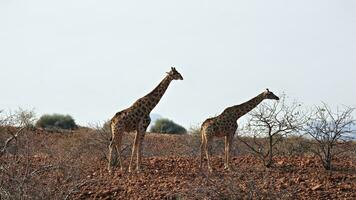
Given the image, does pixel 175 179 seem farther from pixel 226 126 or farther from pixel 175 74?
pixel 175 74

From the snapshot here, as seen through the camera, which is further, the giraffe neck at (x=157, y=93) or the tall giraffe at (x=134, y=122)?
the giraffe neck at (x=157, y=93)

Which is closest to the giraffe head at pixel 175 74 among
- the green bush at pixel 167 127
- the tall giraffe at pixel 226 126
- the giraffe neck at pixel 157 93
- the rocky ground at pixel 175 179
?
the giraffe neck at pixel 157 93

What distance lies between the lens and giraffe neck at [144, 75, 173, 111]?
13227 millimetres

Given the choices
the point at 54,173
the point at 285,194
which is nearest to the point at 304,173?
the point at 285,194

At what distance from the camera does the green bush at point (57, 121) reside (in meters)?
33.7

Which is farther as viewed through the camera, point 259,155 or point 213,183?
point 259,155

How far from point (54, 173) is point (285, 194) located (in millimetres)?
4127

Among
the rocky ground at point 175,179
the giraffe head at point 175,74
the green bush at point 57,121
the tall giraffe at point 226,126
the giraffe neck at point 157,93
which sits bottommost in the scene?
the rocky ground at point 175,179

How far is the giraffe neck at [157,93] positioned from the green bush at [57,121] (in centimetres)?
2052

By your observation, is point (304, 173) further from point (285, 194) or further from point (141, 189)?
point (141, 189)

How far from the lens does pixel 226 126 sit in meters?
12.7

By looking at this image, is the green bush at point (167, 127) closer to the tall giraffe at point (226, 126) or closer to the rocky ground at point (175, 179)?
the rocky ground at point (175, 179)

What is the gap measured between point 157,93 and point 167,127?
23885 mm

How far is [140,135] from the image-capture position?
41.7 ft
